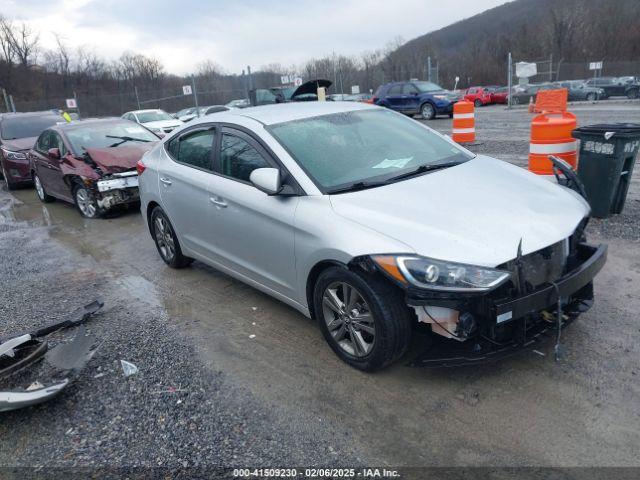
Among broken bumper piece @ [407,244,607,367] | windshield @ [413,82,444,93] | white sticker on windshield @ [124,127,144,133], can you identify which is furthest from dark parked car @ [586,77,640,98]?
broken bumper piece @ [407,244,607,367]

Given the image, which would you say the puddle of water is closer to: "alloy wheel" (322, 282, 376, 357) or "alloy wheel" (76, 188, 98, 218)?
"alloy wheel" (322, 282, 376, 357)

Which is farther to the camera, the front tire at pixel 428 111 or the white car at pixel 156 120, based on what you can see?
the front tire at pixel 428 111

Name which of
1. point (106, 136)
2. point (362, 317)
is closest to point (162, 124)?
point (106, 136)

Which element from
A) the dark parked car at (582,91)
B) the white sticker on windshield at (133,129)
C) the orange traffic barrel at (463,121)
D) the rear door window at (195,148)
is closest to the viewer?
the rear door window at (195,148)

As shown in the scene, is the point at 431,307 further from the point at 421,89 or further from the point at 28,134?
the point at 421,89

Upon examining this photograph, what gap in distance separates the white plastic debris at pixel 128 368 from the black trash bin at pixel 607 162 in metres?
5.16

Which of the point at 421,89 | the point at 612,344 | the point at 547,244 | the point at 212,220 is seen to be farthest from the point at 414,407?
the point at 421,89

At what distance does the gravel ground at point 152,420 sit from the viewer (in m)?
2.76

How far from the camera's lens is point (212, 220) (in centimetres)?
442

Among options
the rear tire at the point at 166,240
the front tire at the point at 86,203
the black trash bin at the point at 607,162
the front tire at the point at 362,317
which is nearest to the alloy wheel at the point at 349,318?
the front tire at the point at 362,317

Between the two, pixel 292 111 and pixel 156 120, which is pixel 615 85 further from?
pixel 292 111

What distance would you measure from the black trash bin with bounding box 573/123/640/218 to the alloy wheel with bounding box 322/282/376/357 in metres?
3.97

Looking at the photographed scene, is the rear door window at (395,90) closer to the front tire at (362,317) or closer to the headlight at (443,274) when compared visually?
the front tire at (362,317)

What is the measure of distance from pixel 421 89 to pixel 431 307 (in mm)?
20192
